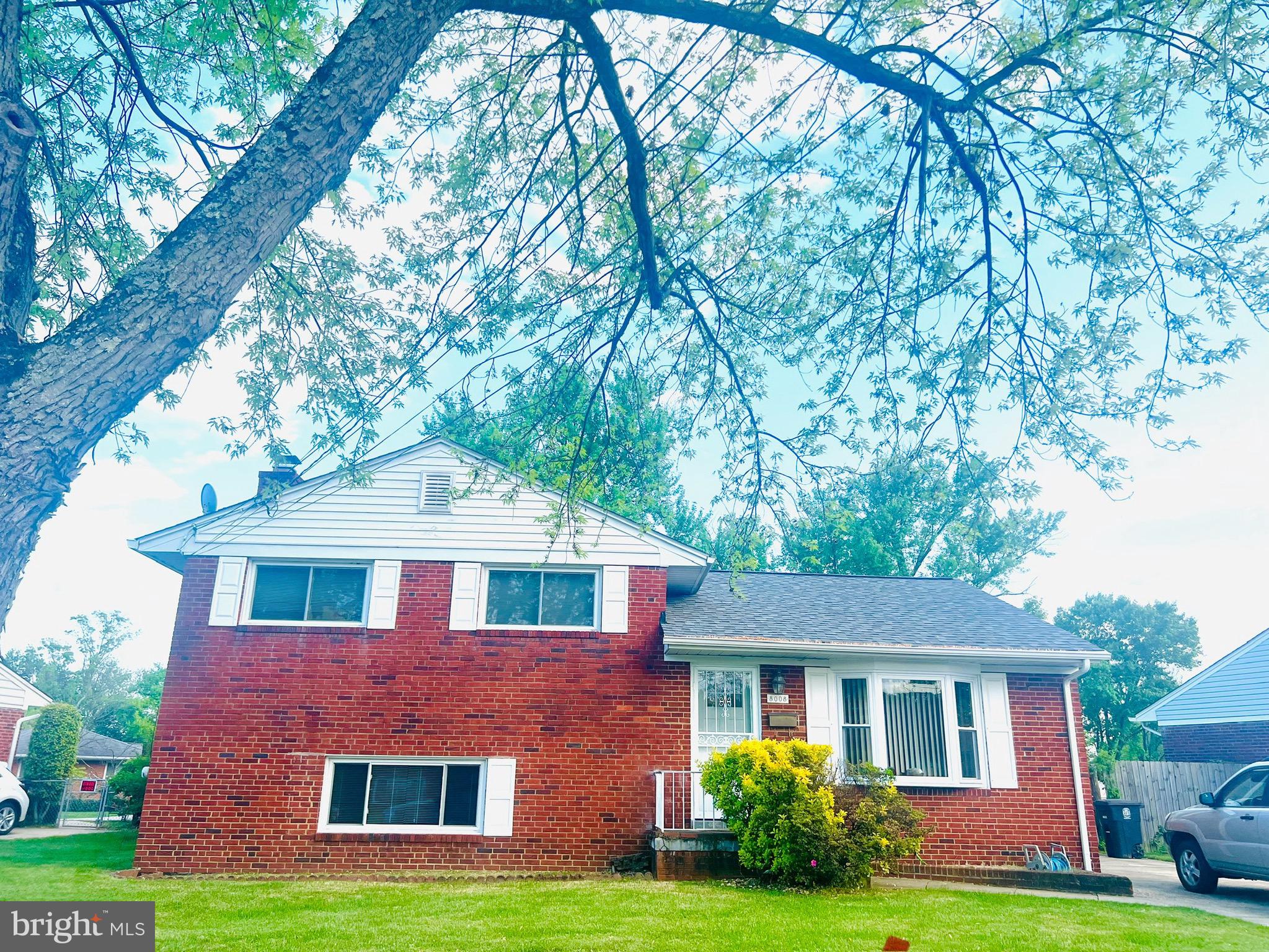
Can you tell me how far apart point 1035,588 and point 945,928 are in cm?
2886

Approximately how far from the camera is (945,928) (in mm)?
7617

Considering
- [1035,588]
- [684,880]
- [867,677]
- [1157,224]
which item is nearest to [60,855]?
[684,880]

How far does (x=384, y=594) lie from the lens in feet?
40.2

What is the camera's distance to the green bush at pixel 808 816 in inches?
368

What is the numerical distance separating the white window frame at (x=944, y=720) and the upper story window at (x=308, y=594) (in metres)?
7.13

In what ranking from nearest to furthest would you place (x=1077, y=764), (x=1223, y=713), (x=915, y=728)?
1. (x=1077, y=764)
2. (x=915, y=728)
3. (x=1223, y=713)

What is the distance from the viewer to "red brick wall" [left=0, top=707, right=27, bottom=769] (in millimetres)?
22562

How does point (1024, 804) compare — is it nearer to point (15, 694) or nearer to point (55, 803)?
point (55, 803)

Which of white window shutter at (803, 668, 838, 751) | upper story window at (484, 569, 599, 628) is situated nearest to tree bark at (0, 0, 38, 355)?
upper story window at (484, 569, 599, 628)

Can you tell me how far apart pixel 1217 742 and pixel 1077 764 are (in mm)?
10109

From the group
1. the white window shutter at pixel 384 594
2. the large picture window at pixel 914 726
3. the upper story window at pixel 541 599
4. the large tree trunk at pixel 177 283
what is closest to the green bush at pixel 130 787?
the white window shutter at pixel 384 594

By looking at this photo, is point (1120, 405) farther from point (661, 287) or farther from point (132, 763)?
point (132, 763)

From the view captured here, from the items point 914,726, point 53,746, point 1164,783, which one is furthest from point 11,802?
point 1164,783

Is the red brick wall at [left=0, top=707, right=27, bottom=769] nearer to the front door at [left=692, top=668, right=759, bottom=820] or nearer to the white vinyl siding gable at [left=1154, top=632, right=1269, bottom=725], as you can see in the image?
the front door at [left=692, top=668, right=759, bottom=820]
